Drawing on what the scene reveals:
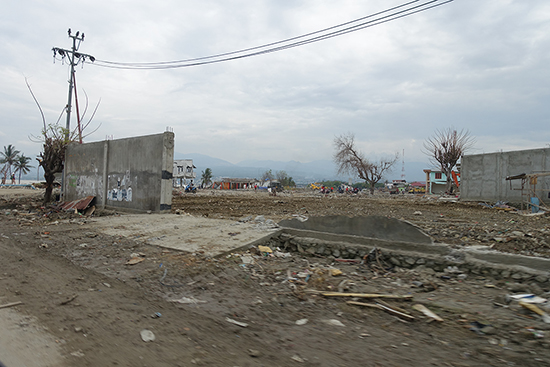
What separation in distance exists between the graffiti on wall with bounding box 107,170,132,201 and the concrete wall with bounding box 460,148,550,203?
1791cm

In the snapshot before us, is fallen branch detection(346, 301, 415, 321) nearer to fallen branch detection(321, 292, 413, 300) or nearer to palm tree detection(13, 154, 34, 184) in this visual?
fallen branch detection(321, 292, 413, 300)

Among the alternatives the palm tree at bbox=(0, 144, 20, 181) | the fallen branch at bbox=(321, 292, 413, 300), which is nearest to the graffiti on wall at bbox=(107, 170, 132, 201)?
the fallen branch at bbox=(321, 292, 413, 300)

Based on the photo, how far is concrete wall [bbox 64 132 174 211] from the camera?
998 cm

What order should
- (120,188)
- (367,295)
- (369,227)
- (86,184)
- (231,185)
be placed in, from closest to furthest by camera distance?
(367,295), (369,227), (120,188), (86,184), (231,185)

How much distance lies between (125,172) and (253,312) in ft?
31.4

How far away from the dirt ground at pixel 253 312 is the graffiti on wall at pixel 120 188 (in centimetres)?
560

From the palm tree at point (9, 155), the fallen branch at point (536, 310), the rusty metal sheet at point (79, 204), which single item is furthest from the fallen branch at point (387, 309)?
the palm tree at point (9, 155)

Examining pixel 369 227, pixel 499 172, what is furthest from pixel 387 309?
pixel 499 172

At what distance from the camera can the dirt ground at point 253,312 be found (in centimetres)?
245

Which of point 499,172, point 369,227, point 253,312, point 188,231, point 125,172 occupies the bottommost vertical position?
point 253,312

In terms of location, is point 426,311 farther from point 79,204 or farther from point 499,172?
point 499,172

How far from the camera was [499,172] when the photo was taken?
17.6 m

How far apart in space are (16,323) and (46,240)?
14.7 feet

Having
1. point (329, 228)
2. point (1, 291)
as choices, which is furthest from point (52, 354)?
point (329, 228)
